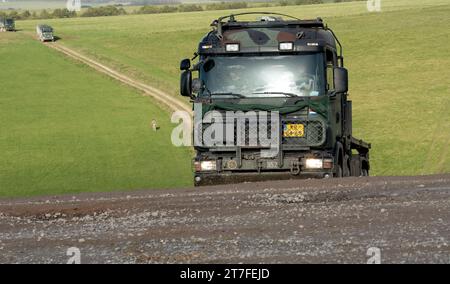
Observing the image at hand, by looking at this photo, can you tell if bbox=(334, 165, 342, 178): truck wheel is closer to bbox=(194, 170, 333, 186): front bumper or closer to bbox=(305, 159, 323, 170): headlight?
bbox=(305, 159, 323, 170): headlight

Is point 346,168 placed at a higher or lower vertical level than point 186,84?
lower

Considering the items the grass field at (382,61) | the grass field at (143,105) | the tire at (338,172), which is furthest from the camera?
the grass field at (382,61)

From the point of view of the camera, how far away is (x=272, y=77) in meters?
18.7

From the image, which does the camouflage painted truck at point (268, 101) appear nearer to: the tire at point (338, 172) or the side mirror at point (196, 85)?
the side mirror at point (196, 85)

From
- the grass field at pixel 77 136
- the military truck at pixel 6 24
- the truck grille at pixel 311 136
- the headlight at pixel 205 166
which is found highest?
the military truck at pixel 6 24

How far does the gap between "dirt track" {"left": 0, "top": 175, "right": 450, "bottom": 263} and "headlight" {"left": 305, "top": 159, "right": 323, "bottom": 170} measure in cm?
121

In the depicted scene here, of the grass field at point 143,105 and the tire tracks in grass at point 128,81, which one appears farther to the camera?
the tire tracks in grass at point 128,81

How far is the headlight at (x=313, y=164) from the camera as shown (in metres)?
18.7

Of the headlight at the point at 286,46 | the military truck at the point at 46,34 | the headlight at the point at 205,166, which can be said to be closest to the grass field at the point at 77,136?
the headlight at the point at 205,166

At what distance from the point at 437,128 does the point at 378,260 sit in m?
31.8

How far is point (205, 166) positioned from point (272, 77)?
7.33 feet

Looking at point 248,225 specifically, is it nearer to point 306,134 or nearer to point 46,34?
point 306,134

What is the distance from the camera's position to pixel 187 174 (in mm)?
32844

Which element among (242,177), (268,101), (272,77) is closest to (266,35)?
(272,77)
